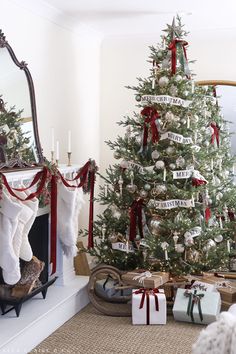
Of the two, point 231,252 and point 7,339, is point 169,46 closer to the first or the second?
point 231,252

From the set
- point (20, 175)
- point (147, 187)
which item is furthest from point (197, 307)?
point (20, 175)

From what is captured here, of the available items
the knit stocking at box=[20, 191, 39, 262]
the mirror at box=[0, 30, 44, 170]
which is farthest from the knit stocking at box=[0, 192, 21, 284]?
the mirror at box=[0, 30, 44, 170]

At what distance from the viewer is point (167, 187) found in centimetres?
434

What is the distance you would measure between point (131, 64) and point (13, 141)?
2.47 m

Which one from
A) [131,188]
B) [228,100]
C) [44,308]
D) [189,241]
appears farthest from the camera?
[228,100]

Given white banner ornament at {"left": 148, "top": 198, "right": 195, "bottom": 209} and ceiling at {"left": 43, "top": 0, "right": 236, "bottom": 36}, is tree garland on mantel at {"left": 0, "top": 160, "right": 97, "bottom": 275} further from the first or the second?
ceiling at {"left": 43, "top": 0, "right": 236, "bottom": 36}

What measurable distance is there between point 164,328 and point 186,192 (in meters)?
1.12

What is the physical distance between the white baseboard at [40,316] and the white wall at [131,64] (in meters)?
2.00

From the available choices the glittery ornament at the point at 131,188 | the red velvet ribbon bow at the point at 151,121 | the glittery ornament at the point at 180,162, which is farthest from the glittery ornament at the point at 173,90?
the glittery ornament at the point at 131,188

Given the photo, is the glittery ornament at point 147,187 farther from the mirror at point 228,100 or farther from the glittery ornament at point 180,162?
the mirror at point 228,100

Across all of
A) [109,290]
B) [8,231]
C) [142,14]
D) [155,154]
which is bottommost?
[109,290]

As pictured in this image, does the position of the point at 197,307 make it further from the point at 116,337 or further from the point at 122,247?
the point at 122,247

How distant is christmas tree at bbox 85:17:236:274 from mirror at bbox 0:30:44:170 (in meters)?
0.82

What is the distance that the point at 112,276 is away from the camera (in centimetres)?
443
